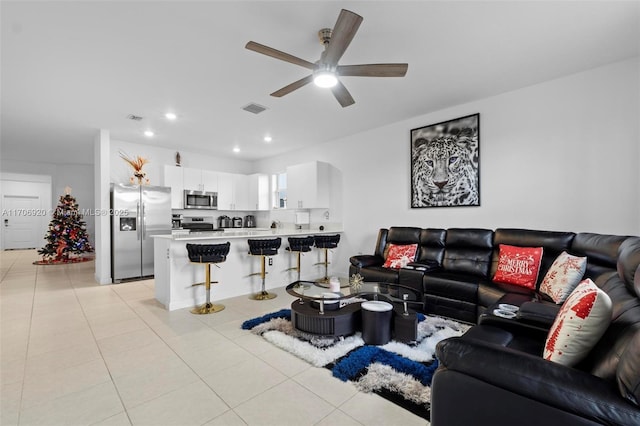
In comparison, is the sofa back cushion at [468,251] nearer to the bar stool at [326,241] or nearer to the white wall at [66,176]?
the bar stool at [326,241]

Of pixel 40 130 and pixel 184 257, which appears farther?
pixel 40 130

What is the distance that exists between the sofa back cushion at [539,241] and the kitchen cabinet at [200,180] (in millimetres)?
5826

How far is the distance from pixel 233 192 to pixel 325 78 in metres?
5.27

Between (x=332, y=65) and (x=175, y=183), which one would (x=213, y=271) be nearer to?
(x=175, y=183)

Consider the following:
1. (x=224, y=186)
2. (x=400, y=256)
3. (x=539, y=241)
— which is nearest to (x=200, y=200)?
(x=224, y=186)

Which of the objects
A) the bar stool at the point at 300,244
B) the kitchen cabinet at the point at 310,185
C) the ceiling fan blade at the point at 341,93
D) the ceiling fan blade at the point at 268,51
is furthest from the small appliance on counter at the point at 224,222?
the ceiling fan blade at the point at 268,51

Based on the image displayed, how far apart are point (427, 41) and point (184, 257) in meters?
3.74

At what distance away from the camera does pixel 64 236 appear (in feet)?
24.2

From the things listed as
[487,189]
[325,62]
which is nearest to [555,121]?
[487,189]

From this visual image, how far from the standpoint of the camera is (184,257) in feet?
12.6

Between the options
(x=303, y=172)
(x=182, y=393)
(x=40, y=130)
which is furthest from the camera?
(x=303, y=172)

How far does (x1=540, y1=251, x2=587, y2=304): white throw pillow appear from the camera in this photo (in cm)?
248

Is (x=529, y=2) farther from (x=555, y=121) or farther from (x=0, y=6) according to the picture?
(x=0, y=6)

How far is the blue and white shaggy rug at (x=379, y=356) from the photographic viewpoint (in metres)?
1.95
